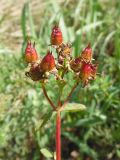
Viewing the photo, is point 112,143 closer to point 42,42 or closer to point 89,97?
point 89,97

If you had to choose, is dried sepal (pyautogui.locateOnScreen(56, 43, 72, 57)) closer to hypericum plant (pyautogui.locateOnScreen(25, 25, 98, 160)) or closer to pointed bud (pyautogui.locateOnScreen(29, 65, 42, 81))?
hypericum plant (pyautogui.locateOnScreen(25, 25, 98, 160))

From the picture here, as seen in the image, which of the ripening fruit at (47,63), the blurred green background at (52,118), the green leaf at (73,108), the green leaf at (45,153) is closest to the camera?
the ripening fruit at (47,63)

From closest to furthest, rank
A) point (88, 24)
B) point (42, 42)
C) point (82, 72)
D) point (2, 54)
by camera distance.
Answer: point (82, 72)
point (2, 54)
point (42, 42)
point (88, 24)

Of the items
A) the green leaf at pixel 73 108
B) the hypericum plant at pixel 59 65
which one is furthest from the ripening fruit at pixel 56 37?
the green leaf at pixel 73 108

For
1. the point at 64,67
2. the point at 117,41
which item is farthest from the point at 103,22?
the point at 64,67

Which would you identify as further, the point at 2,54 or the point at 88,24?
the point at 88,24

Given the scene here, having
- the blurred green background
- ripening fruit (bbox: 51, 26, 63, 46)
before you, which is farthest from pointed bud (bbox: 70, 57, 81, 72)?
the blurred green background

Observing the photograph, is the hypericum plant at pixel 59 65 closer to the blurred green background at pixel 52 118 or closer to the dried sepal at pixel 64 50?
the dried sepal at pixel 64 50

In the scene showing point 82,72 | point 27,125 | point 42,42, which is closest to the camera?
point 82,72
